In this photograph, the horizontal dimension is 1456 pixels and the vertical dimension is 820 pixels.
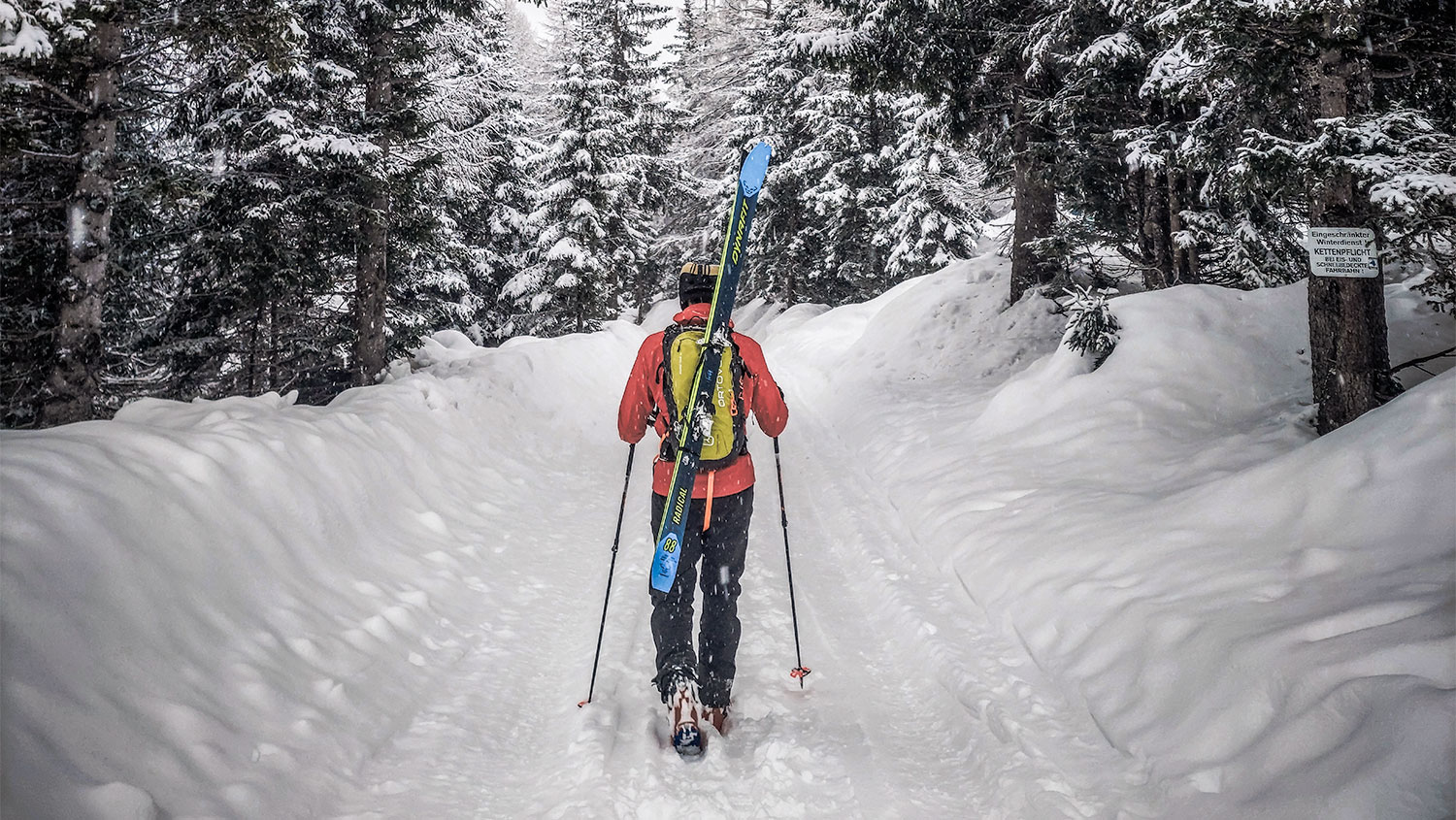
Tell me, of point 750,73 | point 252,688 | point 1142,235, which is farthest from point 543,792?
point 750,73

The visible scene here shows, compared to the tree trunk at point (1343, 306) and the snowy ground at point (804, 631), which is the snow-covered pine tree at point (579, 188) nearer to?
the snowy ground at point (804, 631)

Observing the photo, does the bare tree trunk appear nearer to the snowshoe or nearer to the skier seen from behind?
the skier seen from behind

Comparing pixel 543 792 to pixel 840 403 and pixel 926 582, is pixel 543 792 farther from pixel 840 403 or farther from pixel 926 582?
pixel 840 403

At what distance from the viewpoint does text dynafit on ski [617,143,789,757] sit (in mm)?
3811

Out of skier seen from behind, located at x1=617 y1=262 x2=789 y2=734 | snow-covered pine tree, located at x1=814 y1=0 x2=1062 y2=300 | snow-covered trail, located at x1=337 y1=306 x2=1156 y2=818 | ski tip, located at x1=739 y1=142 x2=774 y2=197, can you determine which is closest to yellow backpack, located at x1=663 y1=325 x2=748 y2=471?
skier seen from behind, located at x1=617 y1=262 x2=789 y2=734

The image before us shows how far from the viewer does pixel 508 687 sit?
4.34m

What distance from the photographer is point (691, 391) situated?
386cm

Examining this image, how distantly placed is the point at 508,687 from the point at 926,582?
328 centimetres

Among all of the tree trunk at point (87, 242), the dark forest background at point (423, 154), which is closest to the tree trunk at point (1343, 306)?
the dark forest background at point (423, 154)

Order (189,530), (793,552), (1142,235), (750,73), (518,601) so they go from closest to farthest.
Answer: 1. (189,530)
2. (518,601)
3. (793,552)
4. (1142,235)
5. (750,73)

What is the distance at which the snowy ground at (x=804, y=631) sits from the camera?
290 centimetres

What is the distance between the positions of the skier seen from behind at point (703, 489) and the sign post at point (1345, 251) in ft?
14.6

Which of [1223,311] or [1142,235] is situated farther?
[1142,235]

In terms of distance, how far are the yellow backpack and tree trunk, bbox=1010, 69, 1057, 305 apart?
8794 mm
